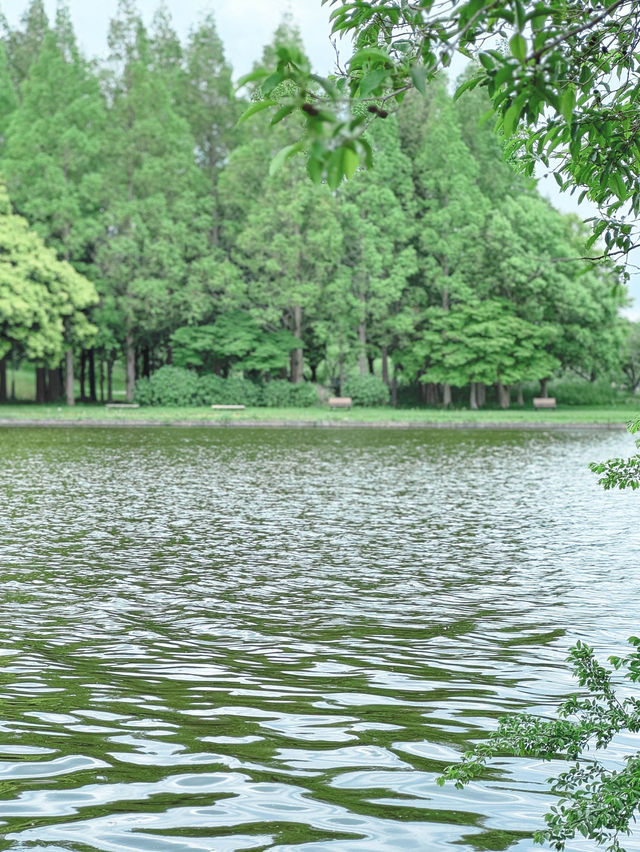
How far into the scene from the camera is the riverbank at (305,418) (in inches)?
1652

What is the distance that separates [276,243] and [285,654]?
154ft

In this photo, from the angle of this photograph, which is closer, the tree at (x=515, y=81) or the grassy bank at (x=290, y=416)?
the tree at (x=515, y=81)

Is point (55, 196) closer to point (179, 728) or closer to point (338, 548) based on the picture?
point (338, 548)

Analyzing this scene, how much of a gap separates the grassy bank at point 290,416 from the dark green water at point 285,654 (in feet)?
77.5

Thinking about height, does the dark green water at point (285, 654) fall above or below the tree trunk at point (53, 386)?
below

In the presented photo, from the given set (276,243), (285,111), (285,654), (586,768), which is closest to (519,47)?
(285,111)

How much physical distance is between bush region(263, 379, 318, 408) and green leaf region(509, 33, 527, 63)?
5132 cm

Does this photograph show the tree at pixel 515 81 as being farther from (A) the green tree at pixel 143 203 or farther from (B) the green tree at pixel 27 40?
(B) the green tree at pixel 27 40

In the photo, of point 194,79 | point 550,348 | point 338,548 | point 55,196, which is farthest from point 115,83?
point 338,548

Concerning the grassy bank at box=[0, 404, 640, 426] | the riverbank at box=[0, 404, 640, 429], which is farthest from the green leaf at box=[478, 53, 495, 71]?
the grassy bank at box=[0, 404, 640, 426]

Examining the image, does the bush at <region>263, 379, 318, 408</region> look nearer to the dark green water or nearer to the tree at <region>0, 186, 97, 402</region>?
the tree at <region>0, 186, 97, 402</region>

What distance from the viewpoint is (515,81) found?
316 centimetres

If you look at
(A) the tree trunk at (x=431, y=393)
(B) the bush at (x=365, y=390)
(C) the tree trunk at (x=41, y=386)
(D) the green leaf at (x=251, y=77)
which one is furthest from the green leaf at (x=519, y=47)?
(A) the tree trunk at (x=431, y=393)

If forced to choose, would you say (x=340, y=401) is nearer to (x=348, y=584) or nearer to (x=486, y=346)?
(x=486, y=346)
